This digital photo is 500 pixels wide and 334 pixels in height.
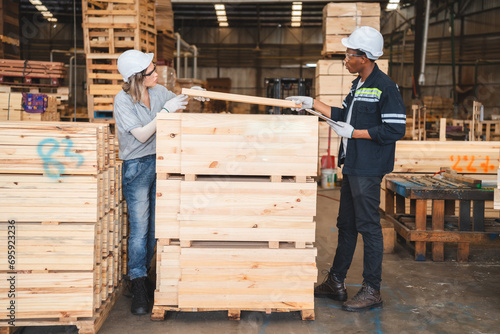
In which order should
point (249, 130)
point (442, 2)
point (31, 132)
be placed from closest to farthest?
point (31, 132), point (249, 130), point (442, 2)

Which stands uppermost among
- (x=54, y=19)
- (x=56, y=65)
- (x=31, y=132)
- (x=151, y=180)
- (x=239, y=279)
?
(x=54, y=19)

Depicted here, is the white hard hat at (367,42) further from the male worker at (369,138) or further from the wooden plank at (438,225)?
the wooden plank at (438,225)

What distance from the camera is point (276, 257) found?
A: 3.64 metres

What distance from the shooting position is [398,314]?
396 cm

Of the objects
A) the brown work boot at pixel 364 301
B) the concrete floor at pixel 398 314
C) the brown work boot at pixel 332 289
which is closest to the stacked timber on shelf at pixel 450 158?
the concrete floor at pixel 398 314

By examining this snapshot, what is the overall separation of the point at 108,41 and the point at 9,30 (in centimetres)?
442

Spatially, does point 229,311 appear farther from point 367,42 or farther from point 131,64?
point 367,42

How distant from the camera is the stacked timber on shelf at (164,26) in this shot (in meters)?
10.6

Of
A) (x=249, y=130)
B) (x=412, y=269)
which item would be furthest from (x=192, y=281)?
(x=412, y=269)

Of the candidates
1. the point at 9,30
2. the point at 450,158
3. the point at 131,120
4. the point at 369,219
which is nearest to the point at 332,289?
the point at 369,219

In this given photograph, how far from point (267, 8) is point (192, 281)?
21471mm

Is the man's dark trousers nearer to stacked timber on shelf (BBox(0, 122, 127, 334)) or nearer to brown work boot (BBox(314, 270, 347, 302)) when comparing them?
brown work boot (BBox(314, 270, 347, 302))

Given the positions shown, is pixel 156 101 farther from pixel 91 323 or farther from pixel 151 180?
pixel 91 323

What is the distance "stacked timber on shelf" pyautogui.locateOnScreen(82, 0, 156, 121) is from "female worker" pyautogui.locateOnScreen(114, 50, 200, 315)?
3832 millimetres
